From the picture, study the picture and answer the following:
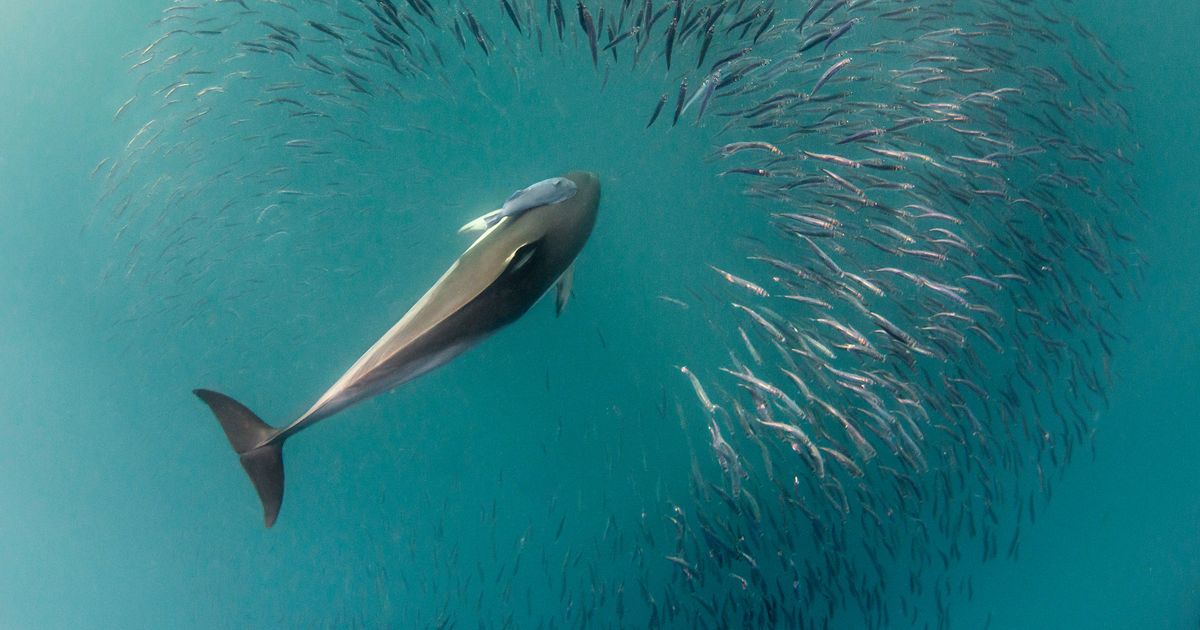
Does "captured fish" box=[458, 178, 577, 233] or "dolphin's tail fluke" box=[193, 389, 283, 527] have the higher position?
"captured fish" box=[458, 178, 577, 233]

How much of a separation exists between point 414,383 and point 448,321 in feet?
8.32

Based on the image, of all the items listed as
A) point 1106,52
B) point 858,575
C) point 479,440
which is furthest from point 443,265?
point 1106,52

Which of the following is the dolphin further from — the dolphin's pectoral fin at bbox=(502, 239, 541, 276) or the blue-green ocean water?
the blue-green ocean water

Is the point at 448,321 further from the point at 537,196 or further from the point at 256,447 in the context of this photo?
the point at 256,447

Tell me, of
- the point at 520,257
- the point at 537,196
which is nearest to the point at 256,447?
the point at 520,257

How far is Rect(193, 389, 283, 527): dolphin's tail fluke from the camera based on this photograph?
4.06m

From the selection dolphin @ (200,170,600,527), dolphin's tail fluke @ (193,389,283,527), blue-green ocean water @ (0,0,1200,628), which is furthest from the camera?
blue-green ocean water @ (0,0,1200,628)

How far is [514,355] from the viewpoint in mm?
6059

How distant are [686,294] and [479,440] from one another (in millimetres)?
2349

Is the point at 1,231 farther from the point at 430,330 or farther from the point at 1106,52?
the point at 1106,52

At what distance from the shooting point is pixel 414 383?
6.11 meters

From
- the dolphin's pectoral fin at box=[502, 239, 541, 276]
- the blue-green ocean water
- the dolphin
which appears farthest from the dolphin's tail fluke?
the blue-green ocean water

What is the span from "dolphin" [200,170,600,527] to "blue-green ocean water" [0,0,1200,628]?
1661 mm

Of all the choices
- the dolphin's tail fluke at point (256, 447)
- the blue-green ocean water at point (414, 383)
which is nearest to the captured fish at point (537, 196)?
the blue-green ocean water at point (414, 383)
